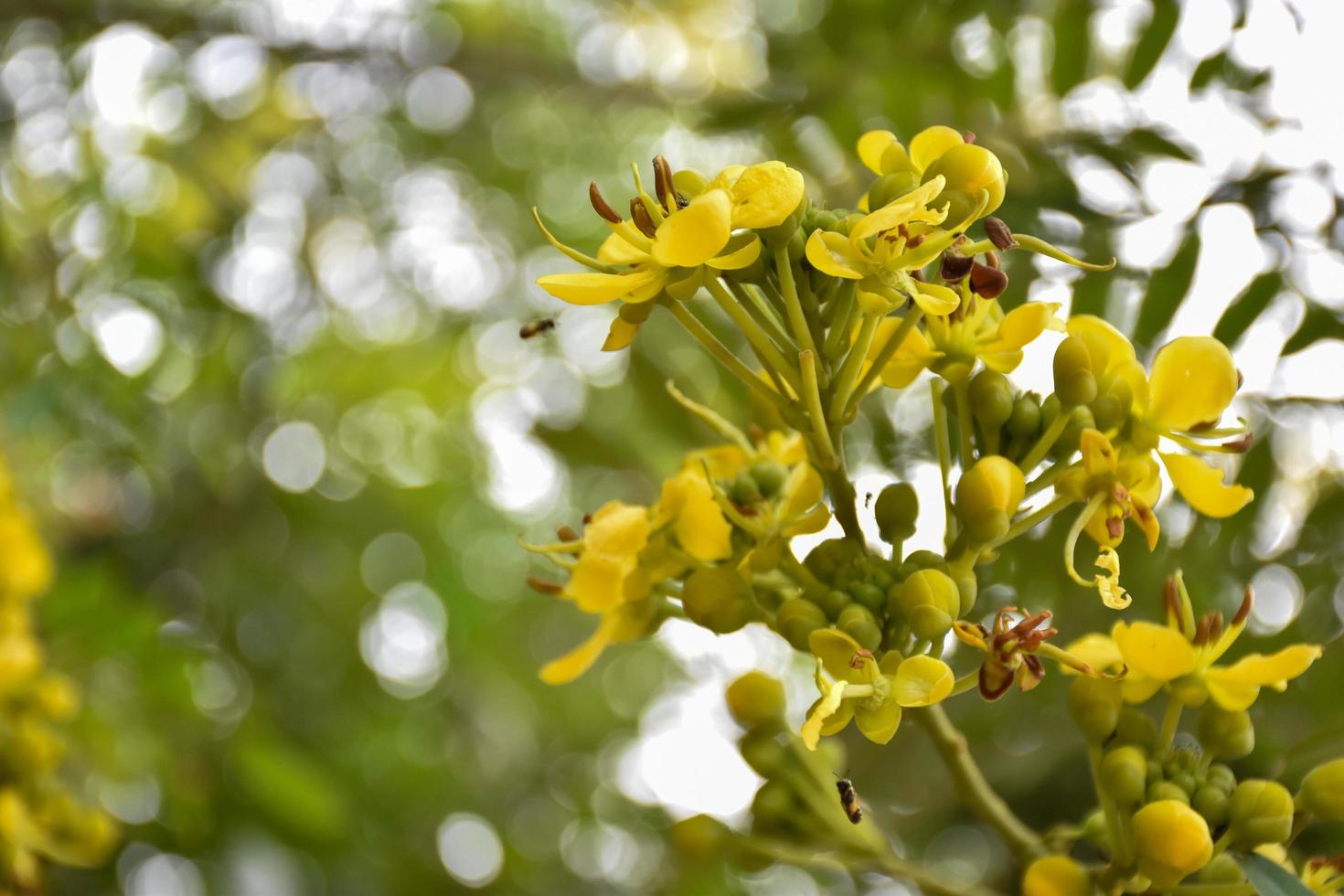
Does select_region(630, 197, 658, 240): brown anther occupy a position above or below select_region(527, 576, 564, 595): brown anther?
above

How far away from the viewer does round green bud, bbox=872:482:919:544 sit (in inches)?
26.0

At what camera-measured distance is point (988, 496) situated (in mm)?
597

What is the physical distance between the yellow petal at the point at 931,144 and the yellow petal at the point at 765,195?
0.26ft

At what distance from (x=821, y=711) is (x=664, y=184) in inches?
11.1

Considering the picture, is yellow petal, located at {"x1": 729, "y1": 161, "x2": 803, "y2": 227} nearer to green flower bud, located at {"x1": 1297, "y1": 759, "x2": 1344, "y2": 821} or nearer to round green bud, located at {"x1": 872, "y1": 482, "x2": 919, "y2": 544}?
round green bud, located at {"x1": 872, "y1": 482, "x2": 919, "y2": 544}

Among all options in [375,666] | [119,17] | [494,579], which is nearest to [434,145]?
[119,17]

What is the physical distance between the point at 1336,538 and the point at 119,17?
6.16 feet

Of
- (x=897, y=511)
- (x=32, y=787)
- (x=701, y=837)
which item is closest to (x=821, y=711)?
(x=897, y=511)

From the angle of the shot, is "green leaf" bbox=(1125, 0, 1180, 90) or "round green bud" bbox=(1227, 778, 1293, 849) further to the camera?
"green leaf" bbox=(1125, 0, 1180, 90)

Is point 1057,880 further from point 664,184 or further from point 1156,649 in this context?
point 664,184

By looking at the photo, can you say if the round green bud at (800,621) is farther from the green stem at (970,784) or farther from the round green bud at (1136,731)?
the round green bud at (1136,731)

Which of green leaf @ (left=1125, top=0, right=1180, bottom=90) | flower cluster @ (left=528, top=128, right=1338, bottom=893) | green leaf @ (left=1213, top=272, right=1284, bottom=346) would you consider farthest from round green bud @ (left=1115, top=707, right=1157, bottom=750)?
green leaf @ (left=1125, top=0, right=1180, bottom=90)

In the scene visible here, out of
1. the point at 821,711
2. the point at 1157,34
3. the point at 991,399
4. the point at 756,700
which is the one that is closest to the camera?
the point at 821,711

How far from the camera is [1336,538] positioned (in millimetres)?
990
